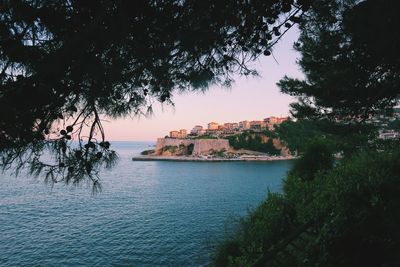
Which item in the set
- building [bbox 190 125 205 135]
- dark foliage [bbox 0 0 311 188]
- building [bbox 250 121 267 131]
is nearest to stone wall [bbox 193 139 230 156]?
building [bbox 250 121 267 131]

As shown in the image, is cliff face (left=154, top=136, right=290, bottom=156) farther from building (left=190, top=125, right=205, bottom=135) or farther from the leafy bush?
the leafy bush

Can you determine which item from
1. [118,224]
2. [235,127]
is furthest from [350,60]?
[235,127]

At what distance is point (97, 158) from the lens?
11.3 ft

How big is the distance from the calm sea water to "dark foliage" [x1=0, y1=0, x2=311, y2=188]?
11.9 m

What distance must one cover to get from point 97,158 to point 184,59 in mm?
1644

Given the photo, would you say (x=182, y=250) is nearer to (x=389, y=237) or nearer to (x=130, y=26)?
(x=389, y=237)

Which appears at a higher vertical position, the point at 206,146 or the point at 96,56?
the point at 96,56

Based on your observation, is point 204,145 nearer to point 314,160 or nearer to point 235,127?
point 235,127

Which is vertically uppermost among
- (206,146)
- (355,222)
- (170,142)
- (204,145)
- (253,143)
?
(170,142)

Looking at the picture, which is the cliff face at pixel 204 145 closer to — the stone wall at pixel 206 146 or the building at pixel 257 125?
the stone wall at pixel 206 146

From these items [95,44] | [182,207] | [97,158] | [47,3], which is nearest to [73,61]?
[95,44]

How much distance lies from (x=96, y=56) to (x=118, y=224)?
24425mm

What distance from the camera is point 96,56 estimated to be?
9.05ft

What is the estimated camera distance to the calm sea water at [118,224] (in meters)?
17.9
